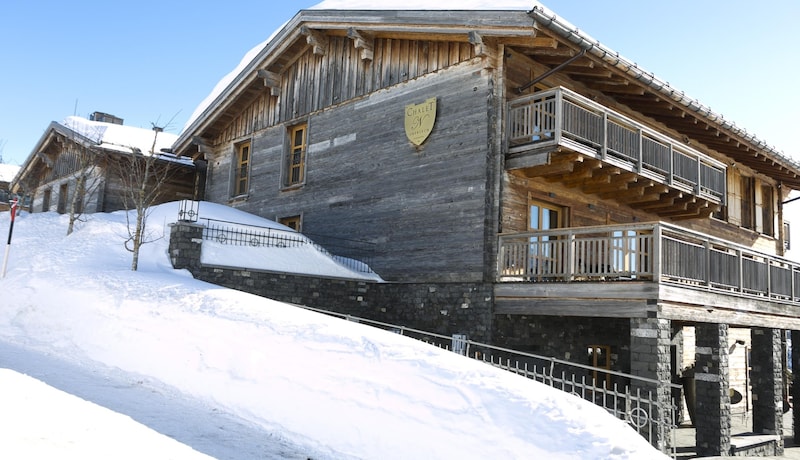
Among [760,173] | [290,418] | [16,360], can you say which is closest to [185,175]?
[16,360]

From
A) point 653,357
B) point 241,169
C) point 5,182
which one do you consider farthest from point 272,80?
point 5,182

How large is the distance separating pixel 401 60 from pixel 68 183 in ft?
59.2

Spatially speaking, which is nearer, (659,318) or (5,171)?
(659,318)

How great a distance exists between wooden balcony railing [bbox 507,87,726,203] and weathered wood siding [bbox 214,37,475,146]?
220 centimetres

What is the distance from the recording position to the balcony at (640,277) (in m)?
11.5

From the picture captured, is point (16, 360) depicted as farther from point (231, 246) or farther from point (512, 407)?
point (512, 407)

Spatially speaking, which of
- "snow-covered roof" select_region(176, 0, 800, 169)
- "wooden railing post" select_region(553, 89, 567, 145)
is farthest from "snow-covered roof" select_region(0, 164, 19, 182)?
"wooden railing post" select_region(553, 89, 567, 145)

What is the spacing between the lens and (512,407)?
7086 mm

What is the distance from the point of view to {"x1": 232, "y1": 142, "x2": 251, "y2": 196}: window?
2242 centimetres

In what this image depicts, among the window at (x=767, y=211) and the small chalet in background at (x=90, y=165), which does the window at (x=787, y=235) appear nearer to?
the window at (x=767, y=211)

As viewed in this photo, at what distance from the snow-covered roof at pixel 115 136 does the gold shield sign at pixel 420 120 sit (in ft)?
35.5

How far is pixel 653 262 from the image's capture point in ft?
37.1

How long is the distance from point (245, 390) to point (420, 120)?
891 centimetres

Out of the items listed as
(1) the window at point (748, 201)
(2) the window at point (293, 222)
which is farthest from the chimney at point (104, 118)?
(1) the window at point (748, 201)
